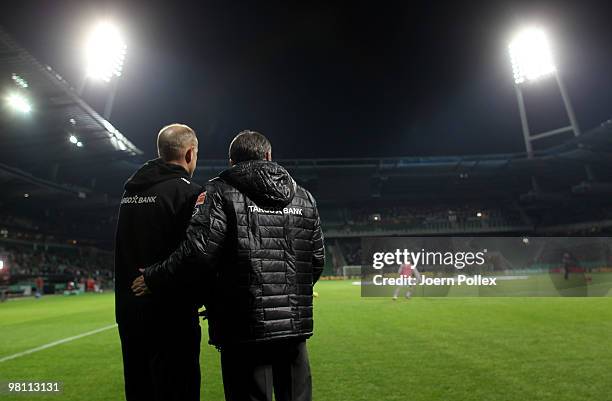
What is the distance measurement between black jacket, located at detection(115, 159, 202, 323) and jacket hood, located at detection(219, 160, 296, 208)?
46cm

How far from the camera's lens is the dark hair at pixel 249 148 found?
3080 mm

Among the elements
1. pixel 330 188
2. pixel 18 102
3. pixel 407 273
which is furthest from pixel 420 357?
pixel 330 188

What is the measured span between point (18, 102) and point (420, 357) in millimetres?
29456

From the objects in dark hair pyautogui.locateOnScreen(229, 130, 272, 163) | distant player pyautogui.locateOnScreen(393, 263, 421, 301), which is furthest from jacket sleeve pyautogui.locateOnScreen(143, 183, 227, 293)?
distant player pyautogui.locateOnScreen(393, 263, 421, 301)

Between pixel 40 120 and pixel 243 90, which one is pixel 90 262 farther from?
pixel 243 90

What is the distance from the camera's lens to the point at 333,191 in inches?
2446

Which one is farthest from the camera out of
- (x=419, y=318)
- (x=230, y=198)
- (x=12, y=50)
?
(x=12, y=50)

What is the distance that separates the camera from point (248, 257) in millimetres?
2846

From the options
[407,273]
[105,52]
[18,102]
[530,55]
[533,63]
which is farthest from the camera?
[533,63]

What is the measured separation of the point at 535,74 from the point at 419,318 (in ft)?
146

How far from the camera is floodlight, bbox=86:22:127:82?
40.1 m

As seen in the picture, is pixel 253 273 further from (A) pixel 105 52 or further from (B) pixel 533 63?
(B) pixel 533 63

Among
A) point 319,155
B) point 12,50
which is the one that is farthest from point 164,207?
point 319,155

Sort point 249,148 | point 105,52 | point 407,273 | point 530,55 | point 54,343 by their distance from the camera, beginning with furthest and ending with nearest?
point 530,55
point 105,52
point 407,273
point 54,343
point 249,148
